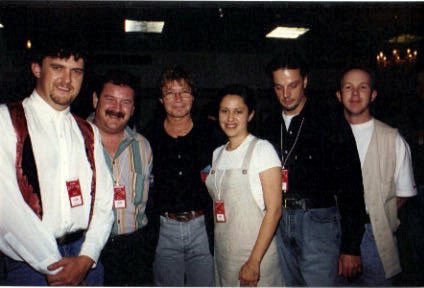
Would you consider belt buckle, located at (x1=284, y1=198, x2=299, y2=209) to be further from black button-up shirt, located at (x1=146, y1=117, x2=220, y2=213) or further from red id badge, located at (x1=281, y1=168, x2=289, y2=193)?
black button-up shirt, located at (x1=146, y1=117, x2=220, y2=213)

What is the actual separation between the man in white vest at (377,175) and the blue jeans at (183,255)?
3.05 ft

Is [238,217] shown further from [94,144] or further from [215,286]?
[94,144]

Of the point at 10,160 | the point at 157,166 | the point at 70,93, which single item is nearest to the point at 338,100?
the point at 157,166

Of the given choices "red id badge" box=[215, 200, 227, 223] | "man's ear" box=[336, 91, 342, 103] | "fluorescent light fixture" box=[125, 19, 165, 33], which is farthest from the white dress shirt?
"man's ear" box=[336, 91, 342, 103]

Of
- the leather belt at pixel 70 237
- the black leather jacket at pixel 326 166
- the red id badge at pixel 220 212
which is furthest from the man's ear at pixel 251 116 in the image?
the leather belt at pixel 70 237

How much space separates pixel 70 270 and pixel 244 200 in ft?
3.25

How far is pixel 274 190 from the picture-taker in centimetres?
208

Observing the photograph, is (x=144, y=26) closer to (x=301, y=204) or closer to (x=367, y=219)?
(x=301, y=204)

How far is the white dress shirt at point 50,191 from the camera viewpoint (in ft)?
6.40

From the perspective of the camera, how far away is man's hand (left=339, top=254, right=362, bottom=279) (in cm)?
229

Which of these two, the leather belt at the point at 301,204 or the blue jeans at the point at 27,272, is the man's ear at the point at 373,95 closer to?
the leather belt at the point at 301,204

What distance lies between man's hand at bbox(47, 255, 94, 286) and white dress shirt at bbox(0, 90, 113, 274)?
3 centimetres

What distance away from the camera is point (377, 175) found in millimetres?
2387

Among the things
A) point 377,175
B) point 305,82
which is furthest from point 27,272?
point 377,175
